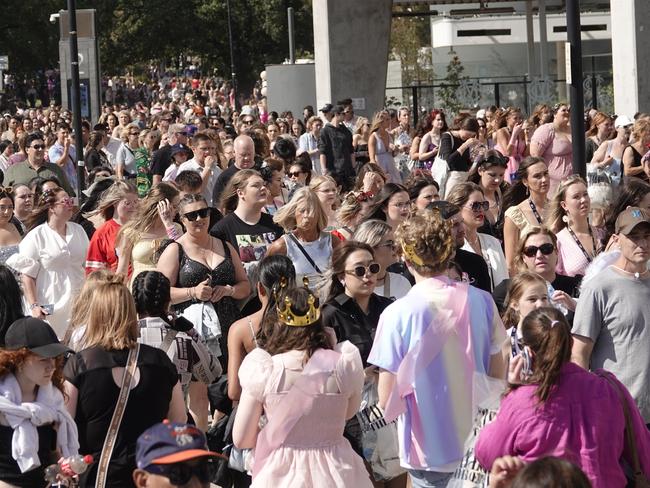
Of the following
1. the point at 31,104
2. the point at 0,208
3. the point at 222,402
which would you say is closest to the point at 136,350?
the point at 222,402

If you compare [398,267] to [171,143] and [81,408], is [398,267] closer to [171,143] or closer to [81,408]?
[81,408]

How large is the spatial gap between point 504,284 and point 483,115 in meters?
17.8

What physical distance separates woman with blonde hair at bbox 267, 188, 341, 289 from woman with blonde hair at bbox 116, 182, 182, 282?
3.18 feet

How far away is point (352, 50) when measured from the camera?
2909 centimetres

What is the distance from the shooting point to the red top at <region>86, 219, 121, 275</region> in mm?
10625

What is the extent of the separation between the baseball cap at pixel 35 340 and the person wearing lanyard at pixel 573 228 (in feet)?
14.3

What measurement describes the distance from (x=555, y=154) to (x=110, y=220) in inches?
243

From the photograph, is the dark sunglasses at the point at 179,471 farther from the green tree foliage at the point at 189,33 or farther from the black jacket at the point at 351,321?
the green tree foliage at the point at 189,33

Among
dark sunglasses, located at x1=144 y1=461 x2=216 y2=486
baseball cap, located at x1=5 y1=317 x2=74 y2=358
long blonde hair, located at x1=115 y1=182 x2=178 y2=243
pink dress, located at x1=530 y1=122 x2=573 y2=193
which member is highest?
pink dress, located at x1=530 y1=122 x2=573 y2=193

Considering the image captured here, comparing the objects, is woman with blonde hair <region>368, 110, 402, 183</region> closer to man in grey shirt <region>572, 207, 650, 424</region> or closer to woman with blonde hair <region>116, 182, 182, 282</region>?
woman with blonde hair <region>116, 182, 182, 282</region>

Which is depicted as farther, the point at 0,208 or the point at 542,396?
the point at 0,208

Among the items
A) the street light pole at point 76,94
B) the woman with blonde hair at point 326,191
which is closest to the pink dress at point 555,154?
the woman with blonde hair at point 326,191

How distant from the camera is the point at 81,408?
20.2 ft

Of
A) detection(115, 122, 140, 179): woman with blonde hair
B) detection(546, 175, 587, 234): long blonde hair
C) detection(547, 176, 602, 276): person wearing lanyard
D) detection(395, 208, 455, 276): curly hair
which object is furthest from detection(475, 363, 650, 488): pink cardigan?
detection(115, 122, 140, 179): woman with blonde hair
